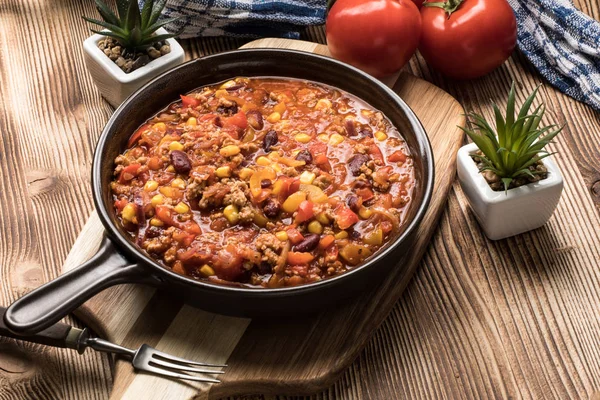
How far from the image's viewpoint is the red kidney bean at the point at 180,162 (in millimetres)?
4477

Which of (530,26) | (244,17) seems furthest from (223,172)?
(530,26)

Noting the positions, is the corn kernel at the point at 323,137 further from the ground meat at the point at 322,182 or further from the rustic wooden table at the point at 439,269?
the rustic wooden table at the point at 439,269

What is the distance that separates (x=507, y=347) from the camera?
4.38m

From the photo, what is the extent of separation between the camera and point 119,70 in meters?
5.27

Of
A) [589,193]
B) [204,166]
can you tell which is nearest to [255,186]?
[204,166]

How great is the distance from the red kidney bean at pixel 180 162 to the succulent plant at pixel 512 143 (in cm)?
158

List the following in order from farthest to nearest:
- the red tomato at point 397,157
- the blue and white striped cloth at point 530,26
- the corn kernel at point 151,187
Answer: the blue and white striped cloth at point 530,26 < the red tomato at point 397,157 < the corn kernel at point 151,187

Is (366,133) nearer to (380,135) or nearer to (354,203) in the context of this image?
(380,135)

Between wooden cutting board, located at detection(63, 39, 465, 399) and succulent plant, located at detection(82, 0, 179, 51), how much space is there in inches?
61.1

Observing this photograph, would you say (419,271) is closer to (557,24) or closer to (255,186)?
(255,186)

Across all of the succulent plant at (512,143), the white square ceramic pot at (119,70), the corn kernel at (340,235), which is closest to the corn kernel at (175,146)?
the white square ceramic pot at (119,70)

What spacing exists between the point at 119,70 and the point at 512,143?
2.60 meters

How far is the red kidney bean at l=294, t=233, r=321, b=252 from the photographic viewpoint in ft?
13.7

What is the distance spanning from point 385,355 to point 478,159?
4.25 feet
